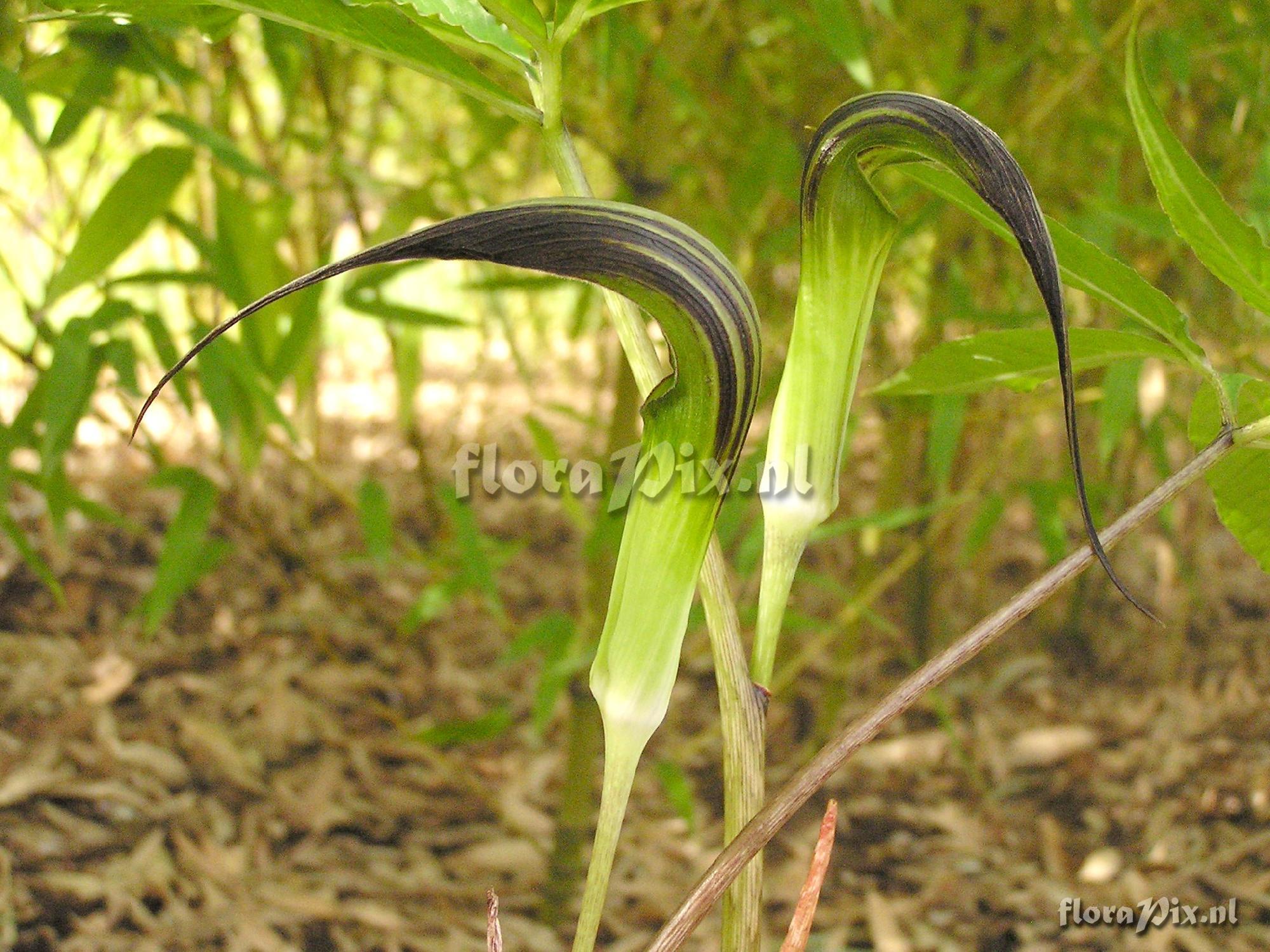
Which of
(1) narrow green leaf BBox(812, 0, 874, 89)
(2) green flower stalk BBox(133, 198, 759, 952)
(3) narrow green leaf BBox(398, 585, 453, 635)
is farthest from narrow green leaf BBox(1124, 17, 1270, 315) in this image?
(3) narrow green leaf BBox(398, 585, 453, 635)

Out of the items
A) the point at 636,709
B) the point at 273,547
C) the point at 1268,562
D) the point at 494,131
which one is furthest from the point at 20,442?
the point at 1268,562

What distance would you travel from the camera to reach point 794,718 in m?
1.48

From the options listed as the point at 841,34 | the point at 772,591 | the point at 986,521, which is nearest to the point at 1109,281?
the point at 772,591

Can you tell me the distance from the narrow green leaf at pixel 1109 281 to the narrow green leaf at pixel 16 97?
1.78 ft

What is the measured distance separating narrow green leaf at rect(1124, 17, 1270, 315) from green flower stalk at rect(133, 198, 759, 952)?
0.53 feet

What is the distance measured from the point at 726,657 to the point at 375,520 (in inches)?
29.4

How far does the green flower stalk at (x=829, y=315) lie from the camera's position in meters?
0.29

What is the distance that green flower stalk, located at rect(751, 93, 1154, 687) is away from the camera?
0.29 metres

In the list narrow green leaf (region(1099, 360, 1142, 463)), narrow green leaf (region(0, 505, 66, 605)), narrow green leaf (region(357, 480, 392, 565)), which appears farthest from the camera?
narrow green leaf (region(357, 480, 392, 565))

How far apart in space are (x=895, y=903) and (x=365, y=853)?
512 mm

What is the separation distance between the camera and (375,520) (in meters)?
1.03

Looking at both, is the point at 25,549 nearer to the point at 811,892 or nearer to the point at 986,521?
the point at 811,892

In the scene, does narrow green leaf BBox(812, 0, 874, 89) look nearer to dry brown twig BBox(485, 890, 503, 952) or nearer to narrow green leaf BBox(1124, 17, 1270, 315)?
narrow green leaf BBox(1124, 17, 1270, 315)

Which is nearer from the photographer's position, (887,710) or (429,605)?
(887,710)
